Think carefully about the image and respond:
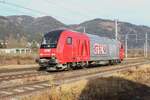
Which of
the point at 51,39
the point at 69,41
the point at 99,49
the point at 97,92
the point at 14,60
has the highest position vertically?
the point at 51,39

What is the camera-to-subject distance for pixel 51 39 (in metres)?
29.5

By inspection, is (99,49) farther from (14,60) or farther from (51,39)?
(14,60)

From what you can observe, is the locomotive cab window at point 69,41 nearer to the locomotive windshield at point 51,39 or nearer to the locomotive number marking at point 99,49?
the locomotive windshield at point 51,39

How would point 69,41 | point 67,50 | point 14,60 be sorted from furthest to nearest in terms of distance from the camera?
1. point 14,60
2. point 69,41
3. point 67,50

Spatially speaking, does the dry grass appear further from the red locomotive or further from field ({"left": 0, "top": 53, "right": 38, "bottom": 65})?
the red locomotive

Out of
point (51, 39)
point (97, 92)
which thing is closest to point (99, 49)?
point (51, 39)

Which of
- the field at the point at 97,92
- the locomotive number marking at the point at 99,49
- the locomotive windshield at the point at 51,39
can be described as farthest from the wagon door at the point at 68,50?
the field at the point at 97,92

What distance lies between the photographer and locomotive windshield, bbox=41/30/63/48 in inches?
1153

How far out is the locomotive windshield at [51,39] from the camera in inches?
1153

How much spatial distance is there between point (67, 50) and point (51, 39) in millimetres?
1645

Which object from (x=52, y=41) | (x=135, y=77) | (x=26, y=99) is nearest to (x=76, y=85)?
(x=26, y=99)

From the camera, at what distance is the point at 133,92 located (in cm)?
1970

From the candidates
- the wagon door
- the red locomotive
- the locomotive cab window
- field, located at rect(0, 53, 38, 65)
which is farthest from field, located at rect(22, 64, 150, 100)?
field, located at rect(0, 53, 38, 65)

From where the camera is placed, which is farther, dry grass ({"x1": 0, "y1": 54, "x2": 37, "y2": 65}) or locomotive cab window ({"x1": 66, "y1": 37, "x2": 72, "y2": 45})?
dry grass ({"x1": 0, "y1": 54, "x2": 37, "y2": 65})
